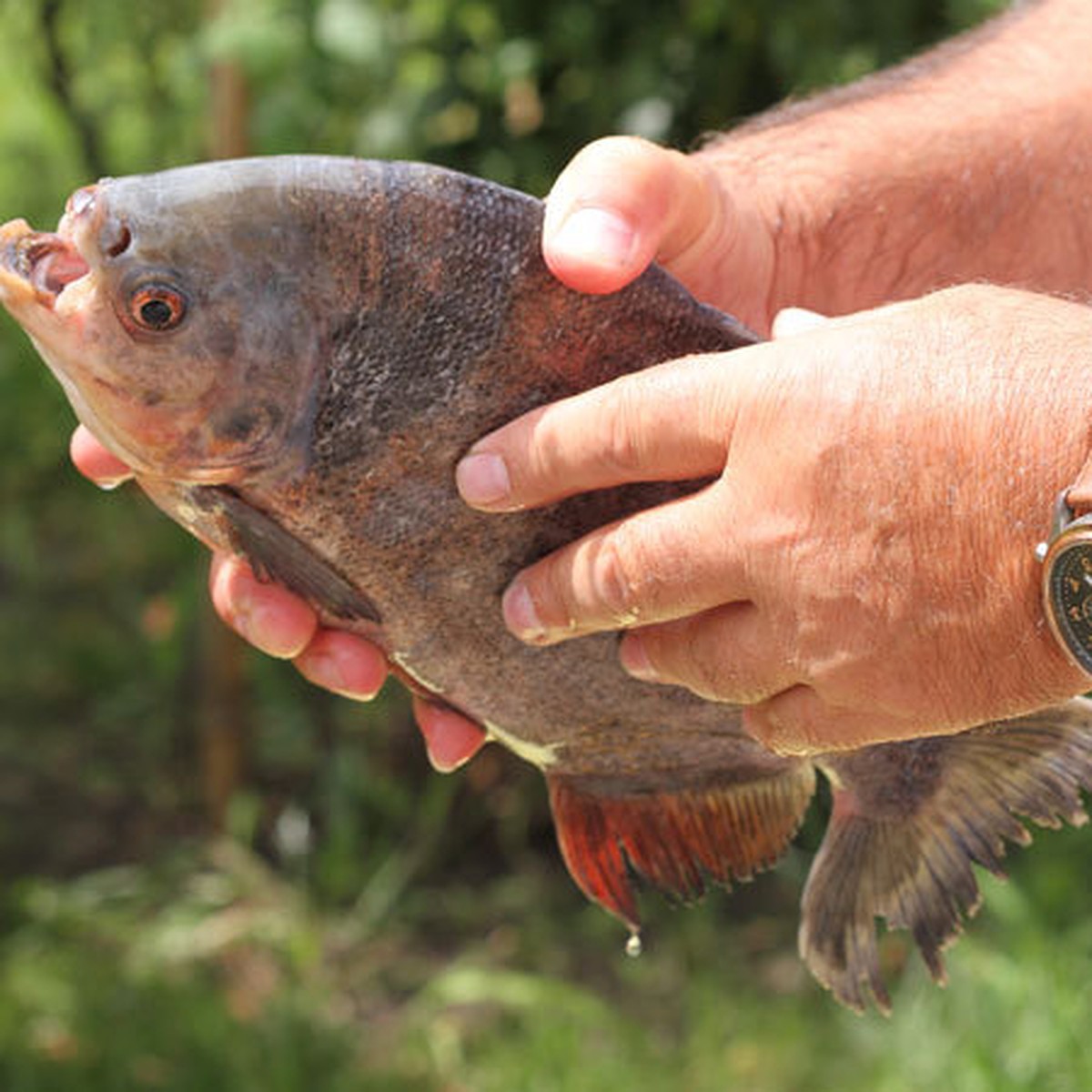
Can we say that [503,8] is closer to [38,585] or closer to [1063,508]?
[1063,508]

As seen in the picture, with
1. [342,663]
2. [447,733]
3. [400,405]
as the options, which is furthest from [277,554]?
[447,733]

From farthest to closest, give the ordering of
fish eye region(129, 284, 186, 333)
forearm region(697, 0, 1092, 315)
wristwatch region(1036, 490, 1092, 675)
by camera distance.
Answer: forearm region(697, 0, 1092, 315)
fish eye region(129, 284, 186, 333)
wristwatch region(1036, 490, 1092, 675)

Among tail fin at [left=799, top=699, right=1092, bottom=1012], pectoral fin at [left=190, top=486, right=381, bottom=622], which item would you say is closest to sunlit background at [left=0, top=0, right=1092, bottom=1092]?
tail fin at [left=799, top=699, right=1092, bottom=1012]

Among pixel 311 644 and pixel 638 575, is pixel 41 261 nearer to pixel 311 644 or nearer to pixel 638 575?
pixel 311 644

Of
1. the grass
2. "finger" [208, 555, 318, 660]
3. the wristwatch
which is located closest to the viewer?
the wristwatch

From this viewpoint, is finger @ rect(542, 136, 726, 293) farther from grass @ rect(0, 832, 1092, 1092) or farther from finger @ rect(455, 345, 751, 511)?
grass @ rect(0, 832, 1092, 1092)

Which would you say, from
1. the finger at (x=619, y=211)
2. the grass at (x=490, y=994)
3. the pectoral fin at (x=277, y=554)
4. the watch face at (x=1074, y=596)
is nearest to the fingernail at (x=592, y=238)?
the finger at (x=619, y=211)
